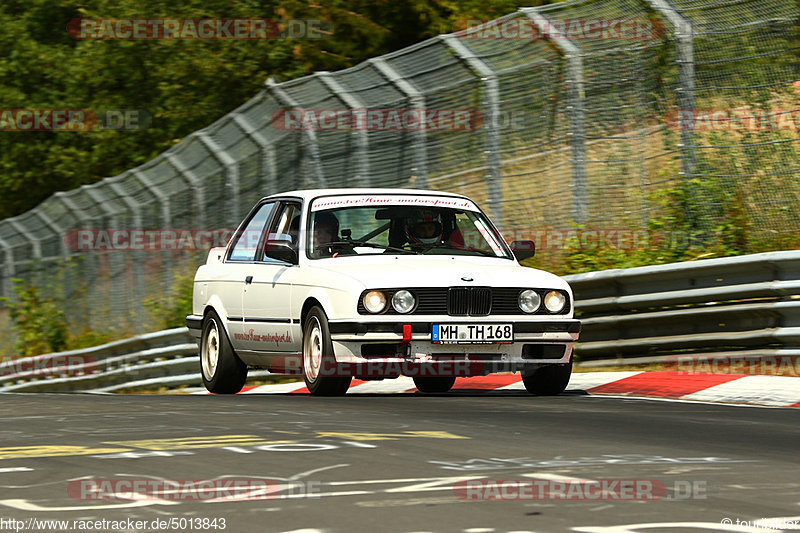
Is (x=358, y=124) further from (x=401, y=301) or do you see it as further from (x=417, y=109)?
(x=401, y=301)

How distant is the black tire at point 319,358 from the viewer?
36.4ft

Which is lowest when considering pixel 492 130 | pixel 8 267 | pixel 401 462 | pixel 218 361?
pixel 401 462

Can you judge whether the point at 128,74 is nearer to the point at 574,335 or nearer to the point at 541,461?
the point at 574,335

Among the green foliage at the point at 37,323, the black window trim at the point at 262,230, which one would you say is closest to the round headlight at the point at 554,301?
the black window trim at the point at 262,230

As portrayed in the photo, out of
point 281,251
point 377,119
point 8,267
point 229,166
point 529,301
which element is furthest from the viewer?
point 8,267

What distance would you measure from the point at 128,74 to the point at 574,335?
26792 millimetres

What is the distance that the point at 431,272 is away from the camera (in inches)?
436

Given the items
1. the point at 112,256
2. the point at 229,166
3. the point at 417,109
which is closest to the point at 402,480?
the point at 417,109

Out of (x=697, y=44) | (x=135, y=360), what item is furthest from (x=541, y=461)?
(x=135, y=360)

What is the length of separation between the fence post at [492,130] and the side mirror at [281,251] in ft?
14.9

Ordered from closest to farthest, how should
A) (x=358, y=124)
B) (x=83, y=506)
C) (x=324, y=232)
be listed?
(x=83, y=506), (x=324, y=232), (x=358, y=124)

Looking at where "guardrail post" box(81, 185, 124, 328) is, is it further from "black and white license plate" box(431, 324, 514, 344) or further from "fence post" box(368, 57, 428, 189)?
"black and white license plate" box(431, 324, 514, 344)

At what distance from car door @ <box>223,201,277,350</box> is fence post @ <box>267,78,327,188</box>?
18.4 ft

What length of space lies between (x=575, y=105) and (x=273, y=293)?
466 centimetres
